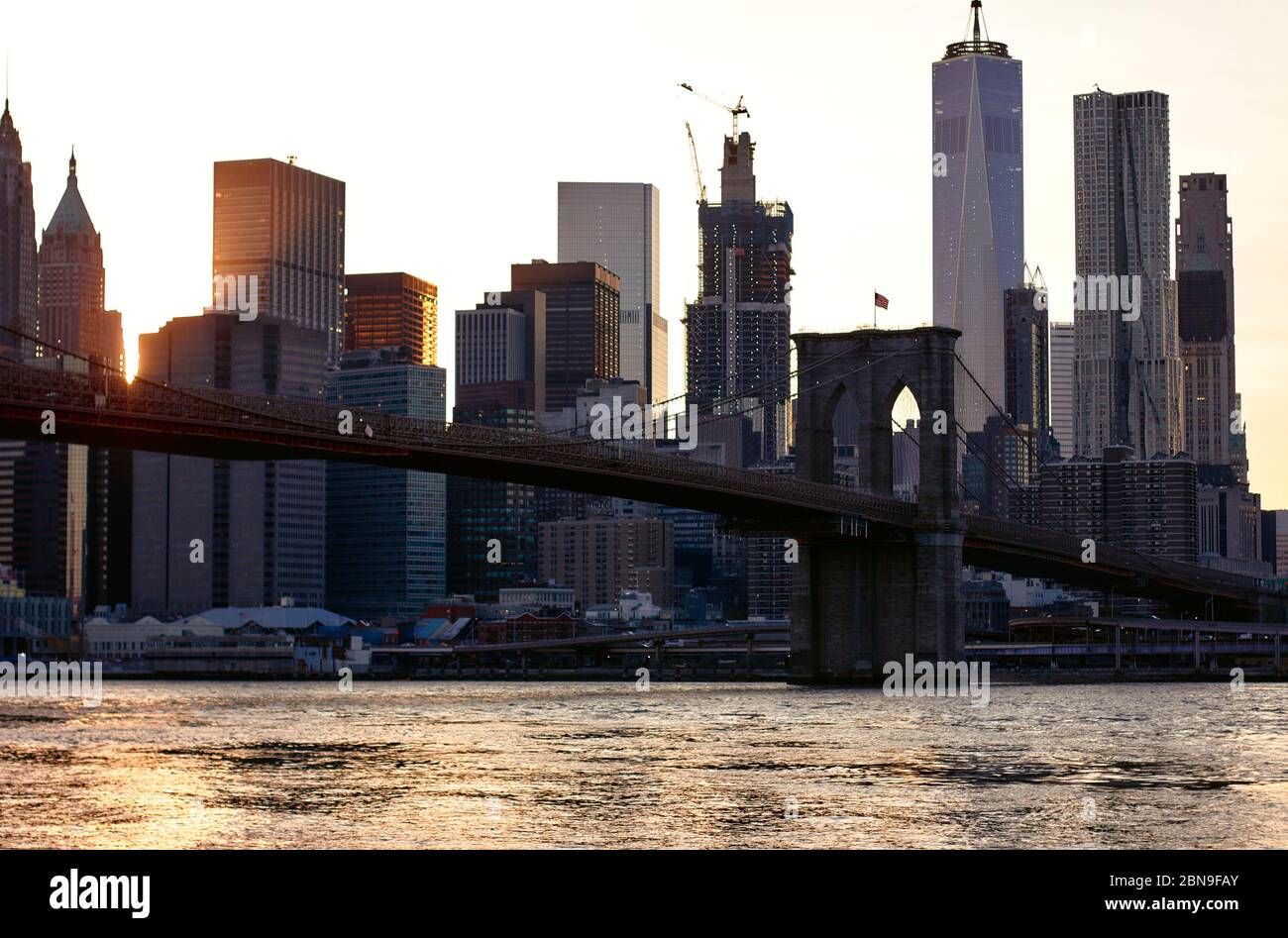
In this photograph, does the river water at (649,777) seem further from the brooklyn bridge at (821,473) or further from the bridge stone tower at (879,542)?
the bridge stone tower at (879,542)

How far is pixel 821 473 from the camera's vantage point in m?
96.1

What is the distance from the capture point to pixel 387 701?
280ft

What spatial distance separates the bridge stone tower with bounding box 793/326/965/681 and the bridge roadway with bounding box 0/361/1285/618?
1.83 metres

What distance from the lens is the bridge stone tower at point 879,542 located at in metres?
92.2

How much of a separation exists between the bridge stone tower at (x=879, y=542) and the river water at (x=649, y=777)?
696 inches

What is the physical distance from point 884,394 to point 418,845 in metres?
72.3

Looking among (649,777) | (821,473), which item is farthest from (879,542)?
(649,777)

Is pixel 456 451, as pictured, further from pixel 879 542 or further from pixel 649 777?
pixel 649 777

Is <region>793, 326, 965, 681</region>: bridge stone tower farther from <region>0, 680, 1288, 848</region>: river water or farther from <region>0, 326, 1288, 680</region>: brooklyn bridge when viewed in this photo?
<region>0, 680, 1288, 848</region>: river water

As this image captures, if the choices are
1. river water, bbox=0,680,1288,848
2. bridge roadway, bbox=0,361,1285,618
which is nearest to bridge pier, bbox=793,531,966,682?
bridge roadway, bbox=0,361,1285,618

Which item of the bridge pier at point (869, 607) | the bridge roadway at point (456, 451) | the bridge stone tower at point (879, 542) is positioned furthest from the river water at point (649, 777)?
the bridge stone tower at point (879, 542)

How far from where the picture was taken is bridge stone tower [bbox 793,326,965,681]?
92.2 m

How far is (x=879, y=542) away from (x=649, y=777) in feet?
182
